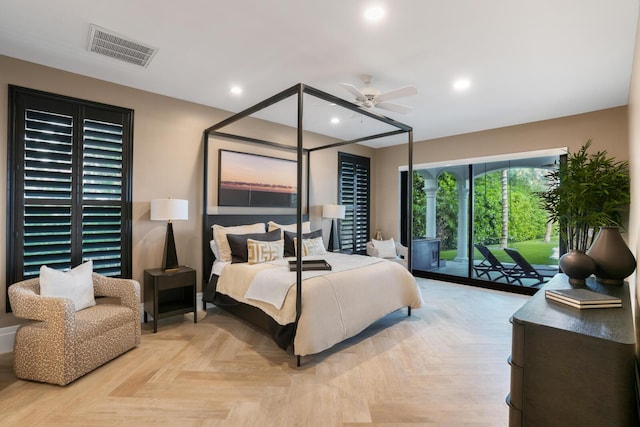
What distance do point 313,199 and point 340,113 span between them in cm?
166

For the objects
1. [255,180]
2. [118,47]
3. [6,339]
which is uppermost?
[118,47]

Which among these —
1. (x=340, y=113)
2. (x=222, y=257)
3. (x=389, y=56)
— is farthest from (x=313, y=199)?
(x=389, y=56)

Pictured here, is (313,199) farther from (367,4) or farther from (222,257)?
(367,4)

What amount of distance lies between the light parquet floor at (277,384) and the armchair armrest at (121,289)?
1.50 feet

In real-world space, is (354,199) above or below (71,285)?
above

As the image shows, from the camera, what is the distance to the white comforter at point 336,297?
8.95ft

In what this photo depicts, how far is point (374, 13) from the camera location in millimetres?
2248

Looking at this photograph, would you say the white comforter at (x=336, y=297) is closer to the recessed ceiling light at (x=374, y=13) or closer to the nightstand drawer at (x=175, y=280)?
the nightstand drawer at (x=175, y=280)

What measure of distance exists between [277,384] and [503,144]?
4.91 meters

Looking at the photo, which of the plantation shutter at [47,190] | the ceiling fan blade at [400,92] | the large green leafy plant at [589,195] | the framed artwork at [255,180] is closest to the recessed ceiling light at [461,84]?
the ceiling fan blade at [400,92]

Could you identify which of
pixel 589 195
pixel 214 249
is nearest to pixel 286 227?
pixel 214 249

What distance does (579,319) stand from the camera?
4.66 feet

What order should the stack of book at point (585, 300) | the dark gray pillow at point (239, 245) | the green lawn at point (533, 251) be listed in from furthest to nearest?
the green lawn at point (533, 251)
the dark gray pillow at point (239, 245)
the stack of book at point (585, 300)

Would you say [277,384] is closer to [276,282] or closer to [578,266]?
[276,282]
